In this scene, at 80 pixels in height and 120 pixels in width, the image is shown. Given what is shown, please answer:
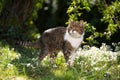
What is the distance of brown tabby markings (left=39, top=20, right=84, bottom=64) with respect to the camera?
943cm

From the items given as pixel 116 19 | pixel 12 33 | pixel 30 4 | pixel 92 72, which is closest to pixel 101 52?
pixel 116 19

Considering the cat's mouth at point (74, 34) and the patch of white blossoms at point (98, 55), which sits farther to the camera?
the patch of white blossoms at point (98, 55)

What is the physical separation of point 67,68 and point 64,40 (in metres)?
0.76

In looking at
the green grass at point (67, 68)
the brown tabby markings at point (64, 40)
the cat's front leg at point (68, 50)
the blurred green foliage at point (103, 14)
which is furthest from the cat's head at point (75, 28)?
the blurred green foliage at point (103, 14)

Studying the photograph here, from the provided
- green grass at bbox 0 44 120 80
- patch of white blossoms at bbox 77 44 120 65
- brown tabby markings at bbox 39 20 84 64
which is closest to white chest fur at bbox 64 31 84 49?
brown tabby markings at bbox 39 20 84 64

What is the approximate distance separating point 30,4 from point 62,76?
8.47 meters

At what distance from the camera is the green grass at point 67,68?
8461 mm

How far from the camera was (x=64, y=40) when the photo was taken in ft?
31.7

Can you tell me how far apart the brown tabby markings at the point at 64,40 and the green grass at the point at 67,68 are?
0.22 m

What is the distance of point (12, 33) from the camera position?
15.3 metres

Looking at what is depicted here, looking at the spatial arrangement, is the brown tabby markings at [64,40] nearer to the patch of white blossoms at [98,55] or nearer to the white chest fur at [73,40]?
the white chest fur at [73,40]

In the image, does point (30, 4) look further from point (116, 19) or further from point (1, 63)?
point (1, 63)

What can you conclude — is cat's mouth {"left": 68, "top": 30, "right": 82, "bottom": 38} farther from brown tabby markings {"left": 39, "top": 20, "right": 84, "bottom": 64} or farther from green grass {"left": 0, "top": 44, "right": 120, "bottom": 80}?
green grass {"left": 0, "top": 44, "right": 120, "bottom": 80}

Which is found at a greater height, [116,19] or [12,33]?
[12,33]
